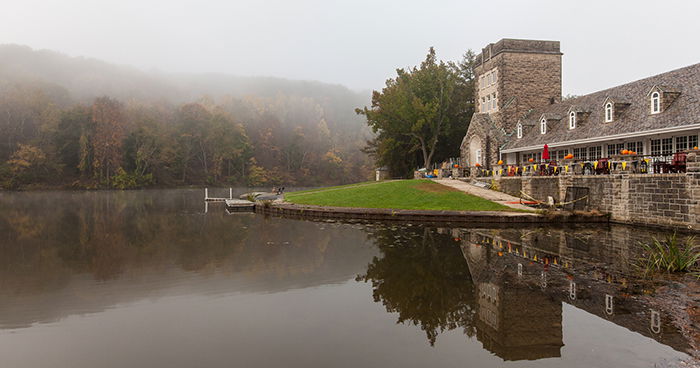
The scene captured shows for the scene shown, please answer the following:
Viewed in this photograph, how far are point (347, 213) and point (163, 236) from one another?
10.0m

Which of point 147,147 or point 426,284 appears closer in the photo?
point 426,284

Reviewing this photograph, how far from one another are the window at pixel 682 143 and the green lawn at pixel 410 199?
9376mm

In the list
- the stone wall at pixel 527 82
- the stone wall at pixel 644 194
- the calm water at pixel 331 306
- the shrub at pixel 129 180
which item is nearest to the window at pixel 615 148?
the stone wall at pixel 644 194

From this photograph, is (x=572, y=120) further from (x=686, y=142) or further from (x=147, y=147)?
A: (x=147, y=147)

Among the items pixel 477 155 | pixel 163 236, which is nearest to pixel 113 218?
pixel 163 236

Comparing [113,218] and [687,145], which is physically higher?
[687,145]

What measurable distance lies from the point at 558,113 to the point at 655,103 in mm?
9889

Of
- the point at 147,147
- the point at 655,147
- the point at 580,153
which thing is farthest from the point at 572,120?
the point at 147,147

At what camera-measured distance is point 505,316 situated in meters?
6.72

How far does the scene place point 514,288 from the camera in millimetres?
8328

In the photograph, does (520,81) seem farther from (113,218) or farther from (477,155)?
(113,218)

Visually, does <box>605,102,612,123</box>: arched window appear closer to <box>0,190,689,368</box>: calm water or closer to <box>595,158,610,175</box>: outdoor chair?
<box>595,158,610,175</box>: outdoor chair

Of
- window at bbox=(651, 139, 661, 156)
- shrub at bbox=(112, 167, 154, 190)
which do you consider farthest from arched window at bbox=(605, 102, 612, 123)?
shrub at bbox=(112, 167, 154, 190)

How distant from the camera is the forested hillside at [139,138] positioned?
74812 millimetres
